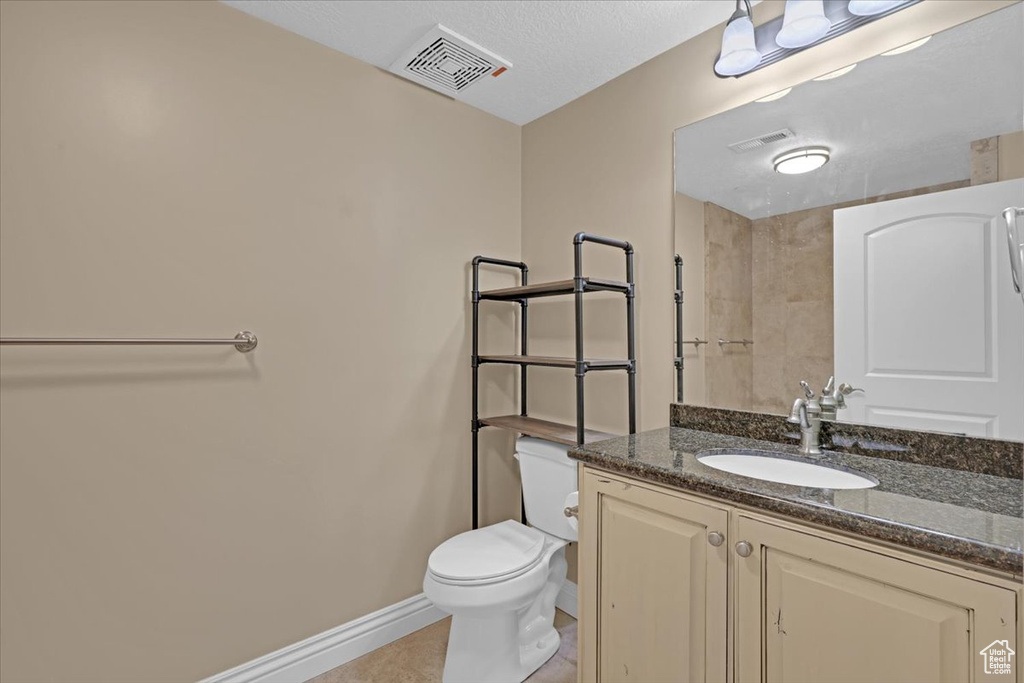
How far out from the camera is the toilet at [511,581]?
156 centimetres

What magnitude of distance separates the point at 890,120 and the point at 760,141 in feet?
1.12

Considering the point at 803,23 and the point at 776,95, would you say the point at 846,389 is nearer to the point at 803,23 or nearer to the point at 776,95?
the point at 776,95

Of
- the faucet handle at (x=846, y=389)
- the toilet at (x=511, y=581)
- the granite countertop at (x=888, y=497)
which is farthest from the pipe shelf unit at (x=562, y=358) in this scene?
the faucet handle at (x=846, y=389)

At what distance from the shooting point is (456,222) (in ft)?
7.13

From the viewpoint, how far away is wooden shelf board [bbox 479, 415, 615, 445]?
1.85 m

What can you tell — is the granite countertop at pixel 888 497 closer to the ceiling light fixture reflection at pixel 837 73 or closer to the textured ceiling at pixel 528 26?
the ceiling light fixture reflection at pixel 837 73

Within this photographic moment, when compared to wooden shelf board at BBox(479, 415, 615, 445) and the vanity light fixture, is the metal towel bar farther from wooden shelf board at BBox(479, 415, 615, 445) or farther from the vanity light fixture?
the vanity light fixture

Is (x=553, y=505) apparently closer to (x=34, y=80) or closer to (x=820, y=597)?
(x=820, y=597)

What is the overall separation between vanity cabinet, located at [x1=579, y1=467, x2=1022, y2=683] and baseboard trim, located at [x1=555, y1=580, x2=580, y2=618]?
78cm

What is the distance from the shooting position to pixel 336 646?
180 cm

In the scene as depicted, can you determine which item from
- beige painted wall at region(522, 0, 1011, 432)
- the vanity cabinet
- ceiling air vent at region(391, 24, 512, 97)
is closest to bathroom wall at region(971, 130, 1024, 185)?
beige painted wall at region(522, 0, 1011, 432)

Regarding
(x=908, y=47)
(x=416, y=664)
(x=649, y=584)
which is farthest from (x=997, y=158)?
(x=416, y=664)

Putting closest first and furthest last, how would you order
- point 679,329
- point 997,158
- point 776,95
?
point 997,158
point 776,95
point 679,329

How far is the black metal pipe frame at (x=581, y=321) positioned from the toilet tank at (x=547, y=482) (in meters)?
0.16
